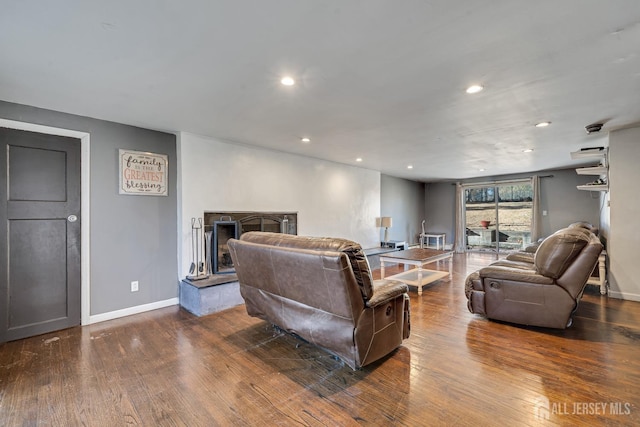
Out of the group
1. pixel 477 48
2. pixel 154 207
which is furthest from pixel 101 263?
pixel 477 48

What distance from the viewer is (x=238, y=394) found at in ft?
6.24

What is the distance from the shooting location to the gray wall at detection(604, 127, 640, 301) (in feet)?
12.6

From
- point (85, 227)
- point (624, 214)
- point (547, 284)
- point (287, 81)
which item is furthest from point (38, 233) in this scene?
point (624, 214)

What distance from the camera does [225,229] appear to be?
429cm

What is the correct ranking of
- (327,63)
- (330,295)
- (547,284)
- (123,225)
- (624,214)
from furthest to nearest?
1. (624,214)
2. (123,225)
3. (547,284)
4. (327,63)
5. (330,295)

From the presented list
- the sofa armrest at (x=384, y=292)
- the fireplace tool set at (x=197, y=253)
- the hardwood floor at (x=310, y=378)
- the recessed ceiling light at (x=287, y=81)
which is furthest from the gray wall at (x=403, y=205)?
the recessed ceiling light at (x=287, y=81)

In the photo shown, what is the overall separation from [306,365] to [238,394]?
0.57 m

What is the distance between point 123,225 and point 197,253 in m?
0.95

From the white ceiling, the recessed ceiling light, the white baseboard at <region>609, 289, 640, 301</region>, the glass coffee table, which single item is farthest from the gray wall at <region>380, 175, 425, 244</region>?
the recessed ceiling light

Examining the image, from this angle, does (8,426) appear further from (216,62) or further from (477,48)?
(477,48)

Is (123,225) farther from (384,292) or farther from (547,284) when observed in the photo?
(547,284)

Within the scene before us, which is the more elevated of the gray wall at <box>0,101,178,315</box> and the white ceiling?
the white ceiling

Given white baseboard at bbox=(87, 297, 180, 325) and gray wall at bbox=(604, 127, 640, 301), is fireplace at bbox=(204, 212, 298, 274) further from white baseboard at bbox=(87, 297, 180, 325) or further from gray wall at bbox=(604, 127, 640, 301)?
gray wall at bbox=(604, 127, 640, 301)

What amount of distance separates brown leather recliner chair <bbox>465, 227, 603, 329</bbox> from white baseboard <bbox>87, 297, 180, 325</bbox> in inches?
155
